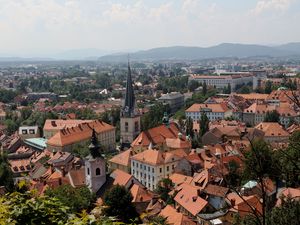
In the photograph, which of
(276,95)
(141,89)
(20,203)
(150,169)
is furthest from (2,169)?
(141,89)

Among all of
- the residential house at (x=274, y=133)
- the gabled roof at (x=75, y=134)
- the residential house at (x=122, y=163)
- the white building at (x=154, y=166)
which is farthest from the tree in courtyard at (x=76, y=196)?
the residential house at (x=274, y=133)

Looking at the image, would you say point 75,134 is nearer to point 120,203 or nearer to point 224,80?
point 120,203

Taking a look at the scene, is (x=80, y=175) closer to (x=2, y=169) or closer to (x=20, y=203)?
(x=2, y=169)

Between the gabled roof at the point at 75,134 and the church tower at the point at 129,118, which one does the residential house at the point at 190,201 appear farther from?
the gabled roof at the point at 75,134

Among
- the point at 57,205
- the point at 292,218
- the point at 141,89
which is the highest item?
the point at 57,205

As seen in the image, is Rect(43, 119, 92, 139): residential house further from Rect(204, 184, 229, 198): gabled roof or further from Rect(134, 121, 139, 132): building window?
Rect(204, 184, 229, 198): gabled roof

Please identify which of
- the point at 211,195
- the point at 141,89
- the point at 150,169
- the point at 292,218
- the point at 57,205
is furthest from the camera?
the point at 141,89

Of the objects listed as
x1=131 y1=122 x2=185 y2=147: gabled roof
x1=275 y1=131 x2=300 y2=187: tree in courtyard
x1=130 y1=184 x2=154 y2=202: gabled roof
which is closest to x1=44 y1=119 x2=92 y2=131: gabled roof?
x1=131 y1=122 x2=185 y2=147: gabled roof
